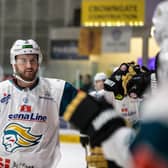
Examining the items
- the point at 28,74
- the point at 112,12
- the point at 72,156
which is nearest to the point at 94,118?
the point at 28,74

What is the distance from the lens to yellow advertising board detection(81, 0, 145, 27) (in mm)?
12344

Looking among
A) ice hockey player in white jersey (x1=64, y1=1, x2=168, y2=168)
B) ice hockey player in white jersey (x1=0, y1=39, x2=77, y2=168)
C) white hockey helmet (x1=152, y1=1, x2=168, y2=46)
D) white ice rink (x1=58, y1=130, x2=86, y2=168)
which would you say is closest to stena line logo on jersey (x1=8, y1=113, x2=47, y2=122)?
ice hockey player in white jersey (x1=0, y1=39, x2=77, y2=168)

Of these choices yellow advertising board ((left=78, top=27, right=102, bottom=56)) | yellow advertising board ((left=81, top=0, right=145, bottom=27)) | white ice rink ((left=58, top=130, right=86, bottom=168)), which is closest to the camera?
white ice rink ((left=58, top=130, right=86, bottom=168))

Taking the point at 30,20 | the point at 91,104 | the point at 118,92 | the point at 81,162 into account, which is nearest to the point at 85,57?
the point at 30,20

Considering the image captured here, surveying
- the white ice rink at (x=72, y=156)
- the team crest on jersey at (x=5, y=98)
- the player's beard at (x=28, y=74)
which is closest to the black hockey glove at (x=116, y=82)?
the player's beard at (x=28, y=74)

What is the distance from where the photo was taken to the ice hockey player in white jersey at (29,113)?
11.0 feet

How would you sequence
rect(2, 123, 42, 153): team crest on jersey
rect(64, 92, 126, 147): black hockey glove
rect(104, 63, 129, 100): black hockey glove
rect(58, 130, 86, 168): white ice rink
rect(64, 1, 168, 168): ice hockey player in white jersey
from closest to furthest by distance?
1. rect(64, 1, 168, 168): ice hockey player in white jersey
2. rect(64, 92, 126, 147): black hockey glove
3. rect(2, 123, 42, 153): team crest on jersey
4. rect(104, 63, 129, 100): black hockey glove
5. rect(58, 130, 86, 168): white ice rink

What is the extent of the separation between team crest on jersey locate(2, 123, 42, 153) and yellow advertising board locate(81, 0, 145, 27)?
9.08m

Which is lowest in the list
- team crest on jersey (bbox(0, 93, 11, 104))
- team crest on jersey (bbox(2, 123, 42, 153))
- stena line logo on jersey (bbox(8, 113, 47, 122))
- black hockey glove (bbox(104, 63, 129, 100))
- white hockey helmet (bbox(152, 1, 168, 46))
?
team crest on jersey (bbox(2, 123, 42, 153))

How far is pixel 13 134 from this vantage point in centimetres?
335

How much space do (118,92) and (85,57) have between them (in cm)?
1151

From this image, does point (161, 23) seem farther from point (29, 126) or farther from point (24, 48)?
point (24, 48)

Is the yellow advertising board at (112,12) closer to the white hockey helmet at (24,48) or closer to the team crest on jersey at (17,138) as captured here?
the white hockey helmet at (24,48)

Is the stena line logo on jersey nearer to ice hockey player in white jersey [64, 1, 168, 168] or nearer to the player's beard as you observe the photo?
the player's beard
